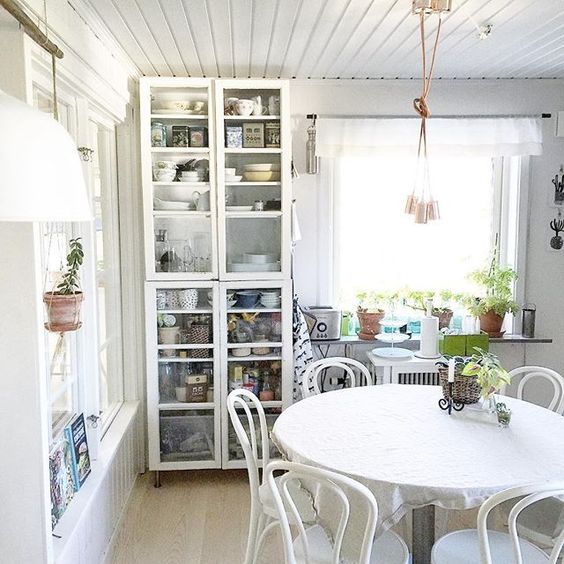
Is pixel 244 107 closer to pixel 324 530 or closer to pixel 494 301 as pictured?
pixel 494 301

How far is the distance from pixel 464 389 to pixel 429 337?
101 centimetres

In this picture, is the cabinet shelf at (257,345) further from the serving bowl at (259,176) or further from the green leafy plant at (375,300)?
the serving bowl at (259,176)

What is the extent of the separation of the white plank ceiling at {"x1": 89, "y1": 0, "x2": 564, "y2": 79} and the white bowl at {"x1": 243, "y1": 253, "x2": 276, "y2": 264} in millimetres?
1043

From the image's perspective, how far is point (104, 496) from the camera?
271 cm

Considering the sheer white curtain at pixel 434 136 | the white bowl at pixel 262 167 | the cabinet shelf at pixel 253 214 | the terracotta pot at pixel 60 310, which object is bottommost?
the terracotta pot at pixel 60 310

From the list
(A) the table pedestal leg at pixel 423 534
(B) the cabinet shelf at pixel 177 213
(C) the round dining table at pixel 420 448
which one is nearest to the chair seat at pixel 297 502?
(C) the round dining table at pixel 420 448

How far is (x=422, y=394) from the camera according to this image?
9.20 ft

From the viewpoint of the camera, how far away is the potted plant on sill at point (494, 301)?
12.1 ft

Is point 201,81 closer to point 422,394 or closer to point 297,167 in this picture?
point 297,167

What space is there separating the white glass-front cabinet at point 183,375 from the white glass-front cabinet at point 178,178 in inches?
5.7

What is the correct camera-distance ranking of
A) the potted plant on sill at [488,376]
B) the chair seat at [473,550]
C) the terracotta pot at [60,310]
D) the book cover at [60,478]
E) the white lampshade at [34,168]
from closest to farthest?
the white lampshade at [34,168], the terracotta pot at [60,310], the chair seat at [473,550], the book cover at [60,478], the potted plant on sill at [488,376]

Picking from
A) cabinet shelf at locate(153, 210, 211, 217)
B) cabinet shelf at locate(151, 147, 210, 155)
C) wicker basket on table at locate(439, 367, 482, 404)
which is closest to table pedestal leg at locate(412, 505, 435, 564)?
wicker basket on table at locate(439, 367, 482, 404)

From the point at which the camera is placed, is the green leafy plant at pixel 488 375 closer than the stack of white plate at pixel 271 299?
Yes

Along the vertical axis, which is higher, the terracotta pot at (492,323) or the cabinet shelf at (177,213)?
the cabinet shelf at (177,213)
